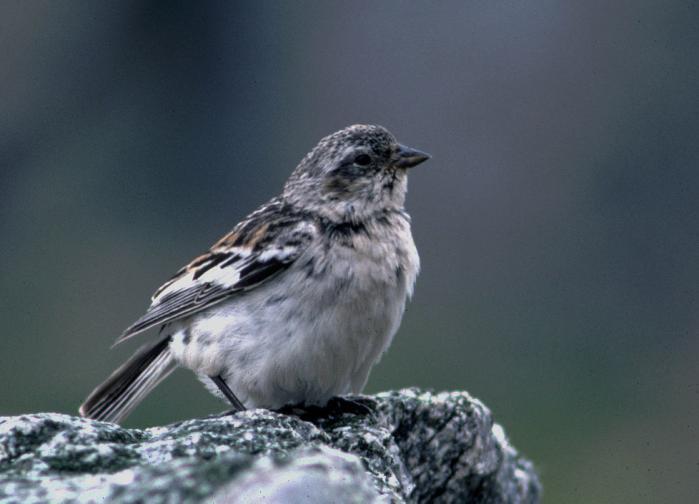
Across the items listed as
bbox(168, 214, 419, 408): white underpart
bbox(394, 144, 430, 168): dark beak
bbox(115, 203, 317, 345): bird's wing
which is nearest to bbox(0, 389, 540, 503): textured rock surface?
bbox(168, 214, 419, 408): white underpart

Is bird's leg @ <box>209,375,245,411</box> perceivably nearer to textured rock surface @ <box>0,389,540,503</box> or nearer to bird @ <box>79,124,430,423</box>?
bird @ <box>79,124,430,423</box>

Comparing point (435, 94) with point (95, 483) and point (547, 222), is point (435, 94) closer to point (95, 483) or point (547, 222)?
point (547, 222)

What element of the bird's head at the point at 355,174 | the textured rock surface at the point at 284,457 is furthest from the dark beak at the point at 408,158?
the textured rock surface at the point at 284,457

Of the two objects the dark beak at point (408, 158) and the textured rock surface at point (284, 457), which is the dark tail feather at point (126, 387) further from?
the dark beak at point (408, 158)

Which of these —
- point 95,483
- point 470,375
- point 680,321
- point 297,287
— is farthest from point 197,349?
point 680,321

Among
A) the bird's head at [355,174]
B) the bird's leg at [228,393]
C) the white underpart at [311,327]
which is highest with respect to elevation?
the bird's head at [355,174]

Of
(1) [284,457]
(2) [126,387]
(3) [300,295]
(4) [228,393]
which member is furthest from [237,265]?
(1) [284,457]

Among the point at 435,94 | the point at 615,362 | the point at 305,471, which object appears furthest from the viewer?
the point at 435,94

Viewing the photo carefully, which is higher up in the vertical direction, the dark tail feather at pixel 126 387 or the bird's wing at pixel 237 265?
the bird's wing at pixel 237 265
